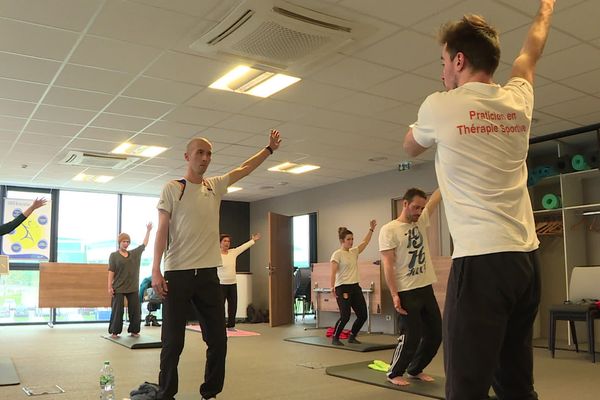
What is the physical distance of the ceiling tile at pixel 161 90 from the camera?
5.29m

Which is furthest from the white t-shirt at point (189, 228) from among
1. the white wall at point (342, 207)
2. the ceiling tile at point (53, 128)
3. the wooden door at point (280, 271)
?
the wooden door at point (280, 271)

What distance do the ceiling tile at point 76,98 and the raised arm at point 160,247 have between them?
9.41 feet

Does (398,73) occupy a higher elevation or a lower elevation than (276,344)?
higher

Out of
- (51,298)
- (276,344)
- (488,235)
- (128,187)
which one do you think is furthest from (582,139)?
(51,298)

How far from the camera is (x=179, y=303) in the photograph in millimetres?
3172

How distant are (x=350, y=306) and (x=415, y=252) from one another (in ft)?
9.87

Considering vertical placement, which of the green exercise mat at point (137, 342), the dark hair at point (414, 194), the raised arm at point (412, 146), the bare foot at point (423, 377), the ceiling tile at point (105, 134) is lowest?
the green exercise mat at point (137, 342)

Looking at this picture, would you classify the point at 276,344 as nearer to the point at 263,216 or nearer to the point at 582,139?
the point at 582,139

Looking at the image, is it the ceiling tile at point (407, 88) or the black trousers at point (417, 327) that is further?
the ceiling tile at point (407, 88)

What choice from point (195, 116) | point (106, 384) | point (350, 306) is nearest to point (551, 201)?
point (350, 306)

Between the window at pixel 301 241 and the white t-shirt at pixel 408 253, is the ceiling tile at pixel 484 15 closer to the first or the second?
the white t-shirt at pixel 408 253

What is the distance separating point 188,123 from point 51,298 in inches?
227

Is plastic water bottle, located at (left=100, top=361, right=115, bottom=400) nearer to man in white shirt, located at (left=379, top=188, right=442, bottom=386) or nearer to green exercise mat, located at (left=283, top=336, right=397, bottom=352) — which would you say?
man in white shirt, located at (left=379, top=188, right=442, bottom=386)

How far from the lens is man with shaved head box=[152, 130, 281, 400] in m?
3.17
